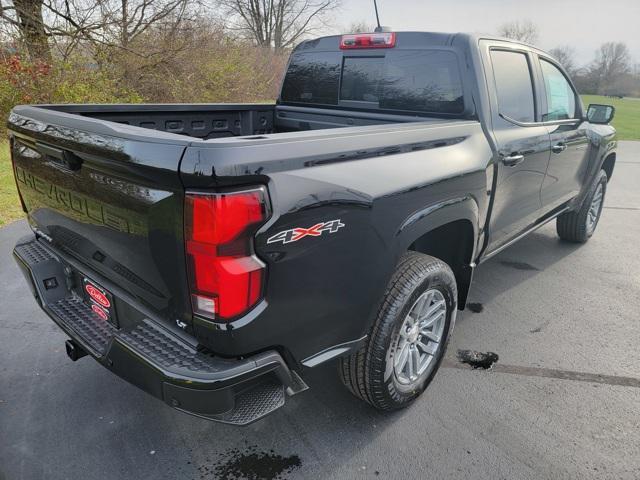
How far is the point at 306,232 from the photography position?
1710 mm

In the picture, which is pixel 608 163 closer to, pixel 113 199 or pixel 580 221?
pixel 580 221

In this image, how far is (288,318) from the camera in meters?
1.78

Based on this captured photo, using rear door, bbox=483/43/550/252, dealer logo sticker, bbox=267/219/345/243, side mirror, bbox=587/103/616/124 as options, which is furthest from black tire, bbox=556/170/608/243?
dealer logo sticker, bbox=267/219/345/243

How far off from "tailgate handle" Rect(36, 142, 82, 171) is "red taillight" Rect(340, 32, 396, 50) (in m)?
2.10

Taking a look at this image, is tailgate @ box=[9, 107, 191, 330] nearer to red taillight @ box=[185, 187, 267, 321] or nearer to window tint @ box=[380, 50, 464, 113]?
red taillight @ box=[185, 187, 267, 321]

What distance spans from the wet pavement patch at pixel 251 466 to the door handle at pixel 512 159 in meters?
2.08

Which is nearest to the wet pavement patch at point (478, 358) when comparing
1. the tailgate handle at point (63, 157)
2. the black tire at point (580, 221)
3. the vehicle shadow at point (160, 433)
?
the vehicle shadow at point (160, 433)

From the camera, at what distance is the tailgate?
1614 mm

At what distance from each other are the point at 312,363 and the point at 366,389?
1.64 feet

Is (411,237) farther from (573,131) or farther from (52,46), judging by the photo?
(52,46)

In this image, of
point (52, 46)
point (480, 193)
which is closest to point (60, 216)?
point (480, 193)

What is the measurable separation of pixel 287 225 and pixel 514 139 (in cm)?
202

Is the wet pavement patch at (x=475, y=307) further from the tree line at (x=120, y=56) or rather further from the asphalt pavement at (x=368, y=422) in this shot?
the tree line at (x=120, y=56)

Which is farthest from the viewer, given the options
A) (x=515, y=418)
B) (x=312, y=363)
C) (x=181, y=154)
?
(x=515, y=418)
